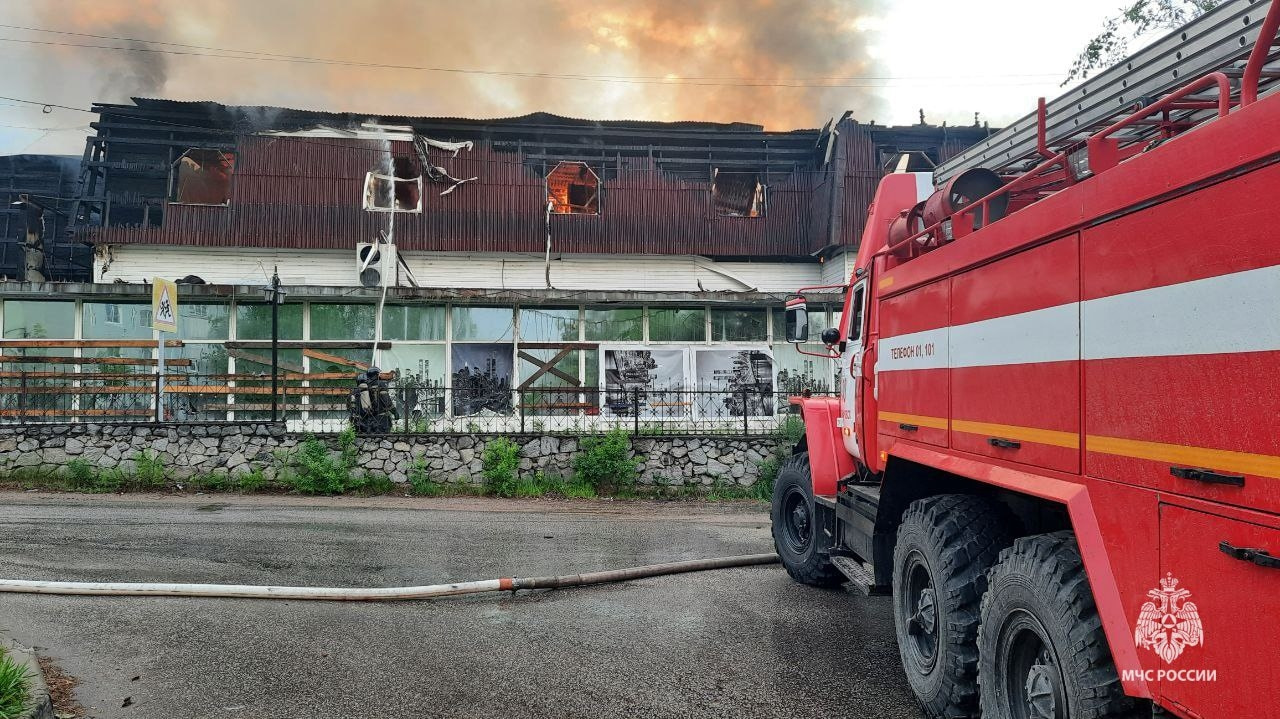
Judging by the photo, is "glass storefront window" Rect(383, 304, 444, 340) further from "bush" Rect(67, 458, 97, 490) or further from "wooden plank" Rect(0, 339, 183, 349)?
"bush" Rect(67, 458, 97, 490)

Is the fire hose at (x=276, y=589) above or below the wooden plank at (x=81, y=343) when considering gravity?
below

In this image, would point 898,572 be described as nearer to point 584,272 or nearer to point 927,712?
point 927,712

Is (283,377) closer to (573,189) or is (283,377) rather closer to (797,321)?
(573,189)

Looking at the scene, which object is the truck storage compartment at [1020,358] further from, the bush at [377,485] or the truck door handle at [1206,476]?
the bush at [377,485]

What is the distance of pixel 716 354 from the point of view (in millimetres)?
19000

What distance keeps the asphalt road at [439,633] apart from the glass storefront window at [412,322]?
29.9ft

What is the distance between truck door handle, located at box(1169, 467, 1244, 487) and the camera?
2.29 metres

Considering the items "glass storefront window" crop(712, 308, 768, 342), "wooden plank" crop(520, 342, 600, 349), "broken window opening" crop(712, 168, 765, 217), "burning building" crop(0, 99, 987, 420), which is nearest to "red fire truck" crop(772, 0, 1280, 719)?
"burning building" crop(0, 99, 987, 420)

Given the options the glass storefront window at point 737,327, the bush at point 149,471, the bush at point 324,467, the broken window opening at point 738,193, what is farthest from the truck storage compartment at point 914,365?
the broken window opening at point 738,193

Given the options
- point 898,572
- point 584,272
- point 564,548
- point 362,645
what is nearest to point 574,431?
point 564,548

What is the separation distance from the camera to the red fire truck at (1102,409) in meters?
2.29

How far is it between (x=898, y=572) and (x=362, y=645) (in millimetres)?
3708

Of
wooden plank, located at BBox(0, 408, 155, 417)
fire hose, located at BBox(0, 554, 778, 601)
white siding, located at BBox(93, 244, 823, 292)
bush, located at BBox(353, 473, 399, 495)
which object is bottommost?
bush, located at BBox(353, 473, 399, 495)

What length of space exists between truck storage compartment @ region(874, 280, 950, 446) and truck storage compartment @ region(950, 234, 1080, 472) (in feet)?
0.54
